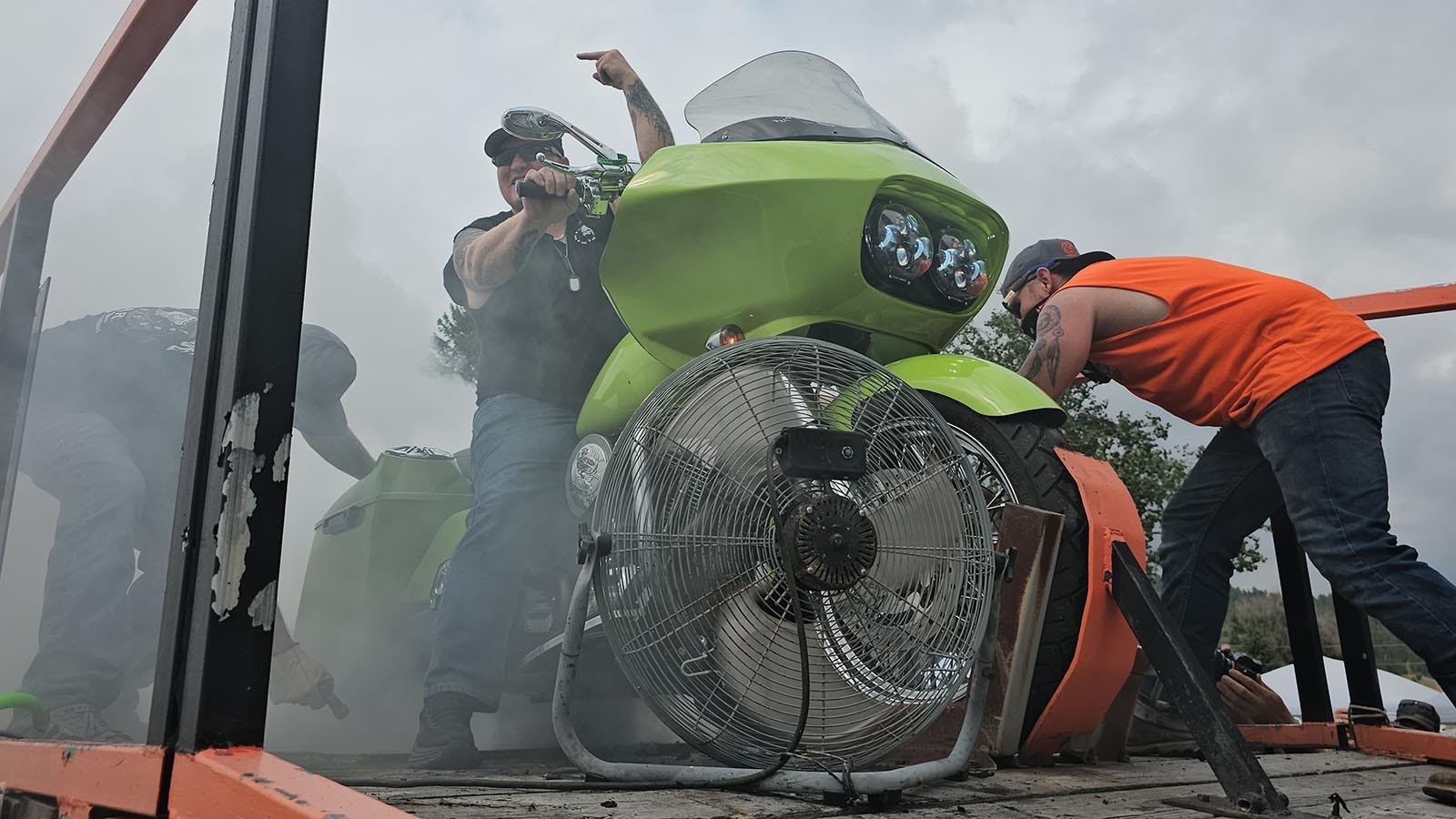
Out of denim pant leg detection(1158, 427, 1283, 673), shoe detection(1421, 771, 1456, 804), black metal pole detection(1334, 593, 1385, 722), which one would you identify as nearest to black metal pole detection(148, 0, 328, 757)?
shoe detection(1421, 771, 1456, 804)

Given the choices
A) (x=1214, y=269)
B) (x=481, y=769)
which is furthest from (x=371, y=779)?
(x=1214, y=269)

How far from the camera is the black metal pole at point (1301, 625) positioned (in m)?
2.94

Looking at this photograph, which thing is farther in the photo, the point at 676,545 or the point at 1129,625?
the point at 1129,625

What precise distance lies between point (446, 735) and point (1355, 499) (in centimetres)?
208

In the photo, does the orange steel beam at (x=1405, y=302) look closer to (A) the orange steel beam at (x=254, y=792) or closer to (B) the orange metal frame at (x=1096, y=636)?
(B) the orange metal frame at (x=1096, y=636)

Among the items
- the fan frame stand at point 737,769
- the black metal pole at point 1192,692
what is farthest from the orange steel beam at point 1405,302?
the fan frame stand at point 737,769

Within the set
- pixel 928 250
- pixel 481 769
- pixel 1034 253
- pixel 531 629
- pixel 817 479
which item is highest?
pixel 1034 253

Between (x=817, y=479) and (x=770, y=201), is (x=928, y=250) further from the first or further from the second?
(x=817, y=479)

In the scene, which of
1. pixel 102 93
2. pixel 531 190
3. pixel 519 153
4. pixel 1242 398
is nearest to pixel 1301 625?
pixel 1242 398

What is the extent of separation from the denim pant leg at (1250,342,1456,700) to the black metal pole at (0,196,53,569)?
11.0 feet

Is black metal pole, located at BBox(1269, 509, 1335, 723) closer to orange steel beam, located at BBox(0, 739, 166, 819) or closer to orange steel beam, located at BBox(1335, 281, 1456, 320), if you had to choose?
orange steel beam, located at BBox(1335, 281, 1456, 320)

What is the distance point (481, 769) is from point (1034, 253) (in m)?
1.93

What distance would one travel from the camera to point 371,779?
1.64 meters

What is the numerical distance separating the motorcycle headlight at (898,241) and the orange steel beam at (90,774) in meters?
1.56
